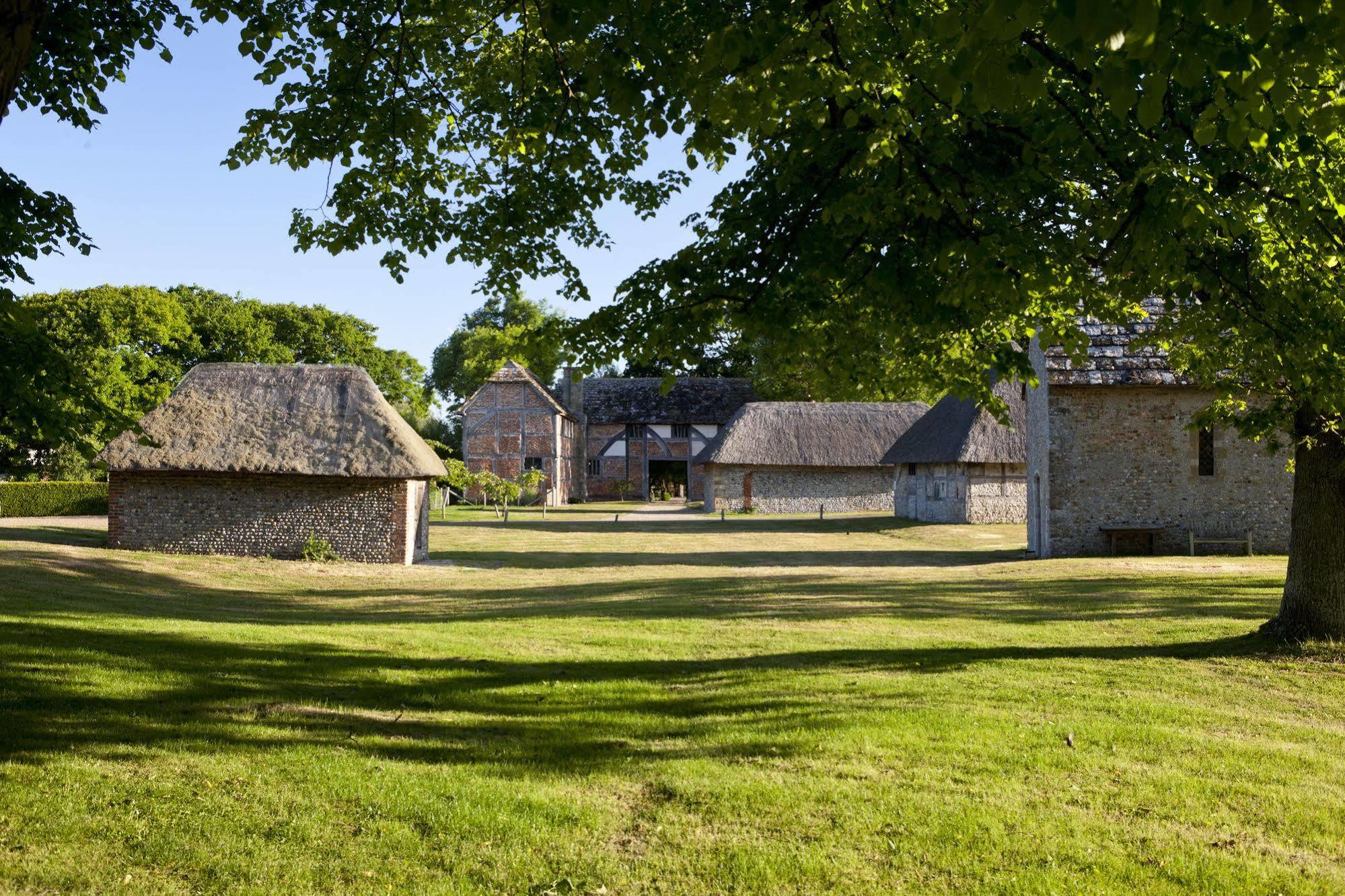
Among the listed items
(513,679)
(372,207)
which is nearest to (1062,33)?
(513,679)

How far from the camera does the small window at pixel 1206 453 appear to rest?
26.4 metres

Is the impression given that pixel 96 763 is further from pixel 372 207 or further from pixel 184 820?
pixel 372 207

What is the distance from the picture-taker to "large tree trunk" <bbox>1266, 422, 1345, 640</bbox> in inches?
433

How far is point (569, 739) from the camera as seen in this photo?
7.43 metres

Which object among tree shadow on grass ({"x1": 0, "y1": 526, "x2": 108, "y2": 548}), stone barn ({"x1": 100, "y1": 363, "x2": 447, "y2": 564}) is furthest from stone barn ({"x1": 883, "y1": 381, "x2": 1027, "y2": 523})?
tree shadow on grass ({"x1": 0, "y1": 526, "x2": 108, "y2": 548})

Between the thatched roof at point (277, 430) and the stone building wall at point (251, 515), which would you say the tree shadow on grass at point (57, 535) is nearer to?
the stone building wall at point (251, 515)

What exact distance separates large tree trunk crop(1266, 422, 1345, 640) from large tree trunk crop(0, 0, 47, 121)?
11.8 m

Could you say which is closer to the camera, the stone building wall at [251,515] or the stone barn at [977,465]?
the stone building wall at [251,515]

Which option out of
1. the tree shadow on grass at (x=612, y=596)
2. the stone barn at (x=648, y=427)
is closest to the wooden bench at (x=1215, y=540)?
the tree shadow on grass at (x=612, y=596)

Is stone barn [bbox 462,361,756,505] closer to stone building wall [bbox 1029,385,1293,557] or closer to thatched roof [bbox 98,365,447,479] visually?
thatched roof [bbox 98,365,447,479]

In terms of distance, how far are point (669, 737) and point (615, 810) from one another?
171 cm

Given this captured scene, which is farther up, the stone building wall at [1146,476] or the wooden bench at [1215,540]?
the stone building wall at [1146,476]

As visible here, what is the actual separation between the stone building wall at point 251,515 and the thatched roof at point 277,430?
1.79 ft

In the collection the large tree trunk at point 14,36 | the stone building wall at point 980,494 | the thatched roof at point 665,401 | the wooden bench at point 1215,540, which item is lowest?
the wooden bench at point 1215,540
